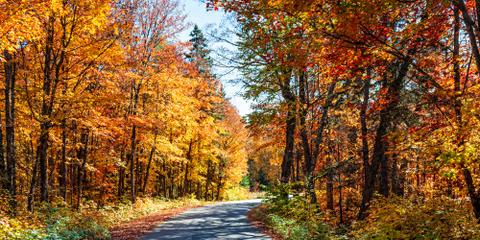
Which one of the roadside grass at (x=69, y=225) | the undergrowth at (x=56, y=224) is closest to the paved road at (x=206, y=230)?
the roadside grass at (x=69, y=225)

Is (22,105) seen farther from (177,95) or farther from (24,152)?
(177,95)

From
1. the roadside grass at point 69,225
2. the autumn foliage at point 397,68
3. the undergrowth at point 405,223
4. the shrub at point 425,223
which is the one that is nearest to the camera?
the autumn foliage at point 397,68

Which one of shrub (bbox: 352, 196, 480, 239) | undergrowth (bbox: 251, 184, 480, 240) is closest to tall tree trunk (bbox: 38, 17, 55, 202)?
undergrowth (bbox: 251, 184, 480, 240)

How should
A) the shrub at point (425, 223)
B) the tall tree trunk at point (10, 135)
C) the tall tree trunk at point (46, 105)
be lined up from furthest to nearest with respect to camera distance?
the tall tree trunk at point (46, 105)
the tall tree trunk at point (10, 135)
the shrub at point (425, 223)

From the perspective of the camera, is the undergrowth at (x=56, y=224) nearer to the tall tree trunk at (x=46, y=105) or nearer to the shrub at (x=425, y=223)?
the tall tree trunk at (x=46, y=105)

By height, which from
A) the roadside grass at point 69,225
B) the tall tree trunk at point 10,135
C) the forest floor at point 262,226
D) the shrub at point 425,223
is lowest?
the forest floor at point 262,226

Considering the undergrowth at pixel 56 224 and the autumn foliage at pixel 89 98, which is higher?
the autumn foliage at pixel 89 98

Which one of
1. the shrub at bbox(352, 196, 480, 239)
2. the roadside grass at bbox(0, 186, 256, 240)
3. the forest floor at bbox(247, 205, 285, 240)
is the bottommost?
the forest floor at bbox(247, 205, 285, 240)

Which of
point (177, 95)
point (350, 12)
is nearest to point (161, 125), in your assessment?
point (177, 95)

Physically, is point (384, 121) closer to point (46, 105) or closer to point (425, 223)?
point (425, 223)

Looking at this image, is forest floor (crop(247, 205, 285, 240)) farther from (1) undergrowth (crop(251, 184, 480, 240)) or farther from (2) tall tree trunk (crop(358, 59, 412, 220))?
(2) tall tree trunk (crop(358, 59, 412, 220))

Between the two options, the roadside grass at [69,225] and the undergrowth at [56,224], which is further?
the roadside grass at [69,225]

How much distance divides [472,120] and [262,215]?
31.7 ft

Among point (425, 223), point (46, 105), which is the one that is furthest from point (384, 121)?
point (46, 105)
